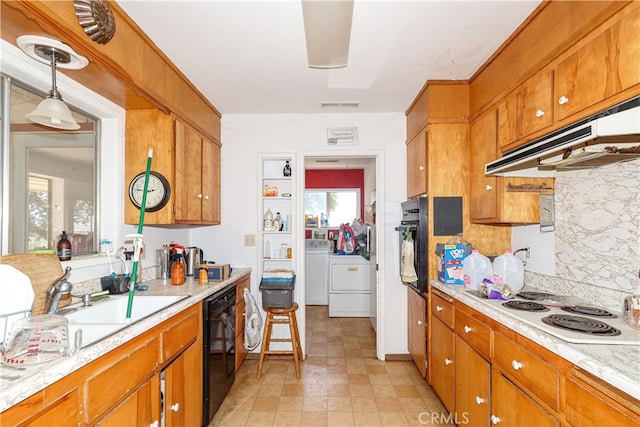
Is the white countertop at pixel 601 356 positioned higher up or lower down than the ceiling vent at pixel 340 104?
lower down

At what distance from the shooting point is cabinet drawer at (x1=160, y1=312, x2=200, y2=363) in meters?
1.60

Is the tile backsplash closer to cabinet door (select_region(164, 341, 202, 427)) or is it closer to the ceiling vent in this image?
the ceiling vent

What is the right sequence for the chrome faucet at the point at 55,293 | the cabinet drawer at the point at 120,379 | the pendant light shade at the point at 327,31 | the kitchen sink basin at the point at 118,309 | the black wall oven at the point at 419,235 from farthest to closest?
1. the black wall oven at the point at 419,235
2. the pendant light shade at the point at 327,31
3. the kitchen sink basin at the point at 118,309
4. the chrome faucet at the point at 55,293
5. the cabinet drawer at the point at 120,379

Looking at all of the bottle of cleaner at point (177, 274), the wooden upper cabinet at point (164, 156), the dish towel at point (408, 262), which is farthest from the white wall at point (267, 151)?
the bottle of cleaner at point (177, 274)

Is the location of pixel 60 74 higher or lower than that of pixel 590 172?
higher

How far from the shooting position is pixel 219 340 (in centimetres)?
230

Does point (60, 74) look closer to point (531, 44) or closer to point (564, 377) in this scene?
point (531, 44)

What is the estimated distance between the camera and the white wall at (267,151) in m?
3.25

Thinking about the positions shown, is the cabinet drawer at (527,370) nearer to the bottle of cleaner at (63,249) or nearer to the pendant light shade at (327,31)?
the pendant light shade at (327,31)

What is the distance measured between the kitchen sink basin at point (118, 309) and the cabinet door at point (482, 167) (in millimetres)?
2073

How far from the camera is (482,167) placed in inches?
92.0

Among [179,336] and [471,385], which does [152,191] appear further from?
[471,385]

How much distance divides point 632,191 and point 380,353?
7.85 feet

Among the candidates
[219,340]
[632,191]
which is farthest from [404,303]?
[632,191]
